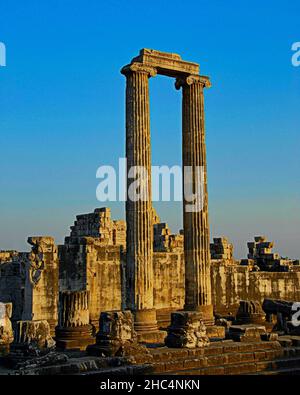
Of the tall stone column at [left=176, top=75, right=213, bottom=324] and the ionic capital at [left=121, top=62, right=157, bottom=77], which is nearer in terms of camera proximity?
the ionic capital at [left=121, top=62, right=157, bottom=77]

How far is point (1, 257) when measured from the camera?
24953 millimetres

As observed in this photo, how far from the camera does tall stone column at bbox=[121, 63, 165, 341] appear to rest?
17.9m

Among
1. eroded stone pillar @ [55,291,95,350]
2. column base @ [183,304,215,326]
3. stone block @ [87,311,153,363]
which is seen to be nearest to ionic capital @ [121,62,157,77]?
eroded stone pillar @ [55,291,95,350]

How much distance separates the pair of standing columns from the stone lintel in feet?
0.75

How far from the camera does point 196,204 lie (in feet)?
63.9

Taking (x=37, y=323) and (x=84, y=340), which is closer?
(x=37, y=323)

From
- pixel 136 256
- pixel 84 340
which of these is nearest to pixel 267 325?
pixel 136 256

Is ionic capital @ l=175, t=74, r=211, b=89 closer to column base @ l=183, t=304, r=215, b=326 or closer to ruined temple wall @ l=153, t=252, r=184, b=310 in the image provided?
ruined temple wall @ l=153, t=252, r=184, b=310

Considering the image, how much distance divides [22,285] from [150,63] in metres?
8.49

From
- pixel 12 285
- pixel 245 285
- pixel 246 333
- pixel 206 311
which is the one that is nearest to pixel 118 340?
pixel 246 333

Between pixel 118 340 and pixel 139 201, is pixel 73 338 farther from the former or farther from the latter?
pixel 139 201

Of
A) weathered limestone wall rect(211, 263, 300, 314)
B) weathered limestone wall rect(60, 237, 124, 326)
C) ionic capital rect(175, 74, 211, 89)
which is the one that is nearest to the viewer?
ionic capital rect(175, 74, 211, 89)
